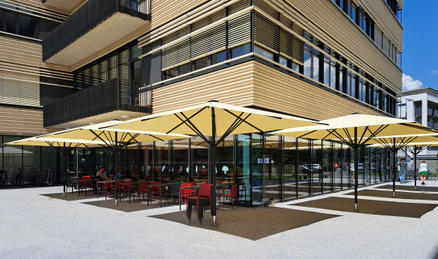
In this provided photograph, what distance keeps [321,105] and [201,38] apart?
6.04 metres

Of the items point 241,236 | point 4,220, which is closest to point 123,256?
point 241,236

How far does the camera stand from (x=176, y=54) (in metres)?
14.2

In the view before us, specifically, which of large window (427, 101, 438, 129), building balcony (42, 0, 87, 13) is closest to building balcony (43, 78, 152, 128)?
building balcony (42, 0, 87, 13)

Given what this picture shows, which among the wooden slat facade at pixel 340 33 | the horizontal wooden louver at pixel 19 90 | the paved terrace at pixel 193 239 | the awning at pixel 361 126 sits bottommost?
the paved terrace at pixel 193 239

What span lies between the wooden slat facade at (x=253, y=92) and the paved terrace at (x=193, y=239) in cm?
443

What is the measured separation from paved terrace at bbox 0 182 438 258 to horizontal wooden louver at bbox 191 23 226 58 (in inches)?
248

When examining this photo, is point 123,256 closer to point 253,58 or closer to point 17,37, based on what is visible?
point 253,58

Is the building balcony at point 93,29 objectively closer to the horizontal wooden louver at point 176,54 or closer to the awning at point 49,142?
the horizontal wooden louver at point 176,54

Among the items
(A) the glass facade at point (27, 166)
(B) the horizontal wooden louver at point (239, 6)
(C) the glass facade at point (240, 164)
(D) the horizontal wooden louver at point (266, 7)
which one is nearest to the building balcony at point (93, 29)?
(B) the horizontal wooden louver at point (239, 6)

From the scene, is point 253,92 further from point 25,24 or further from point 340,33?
point 25,24

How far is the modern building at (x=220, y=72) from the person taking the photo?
39.3ft

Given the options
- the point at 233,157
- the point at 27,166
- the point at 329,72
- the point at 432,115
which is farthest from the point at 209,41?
the point at 432,115

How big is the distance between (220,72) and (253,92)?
175 cm

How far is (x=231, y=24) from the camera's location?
11.8 metres
